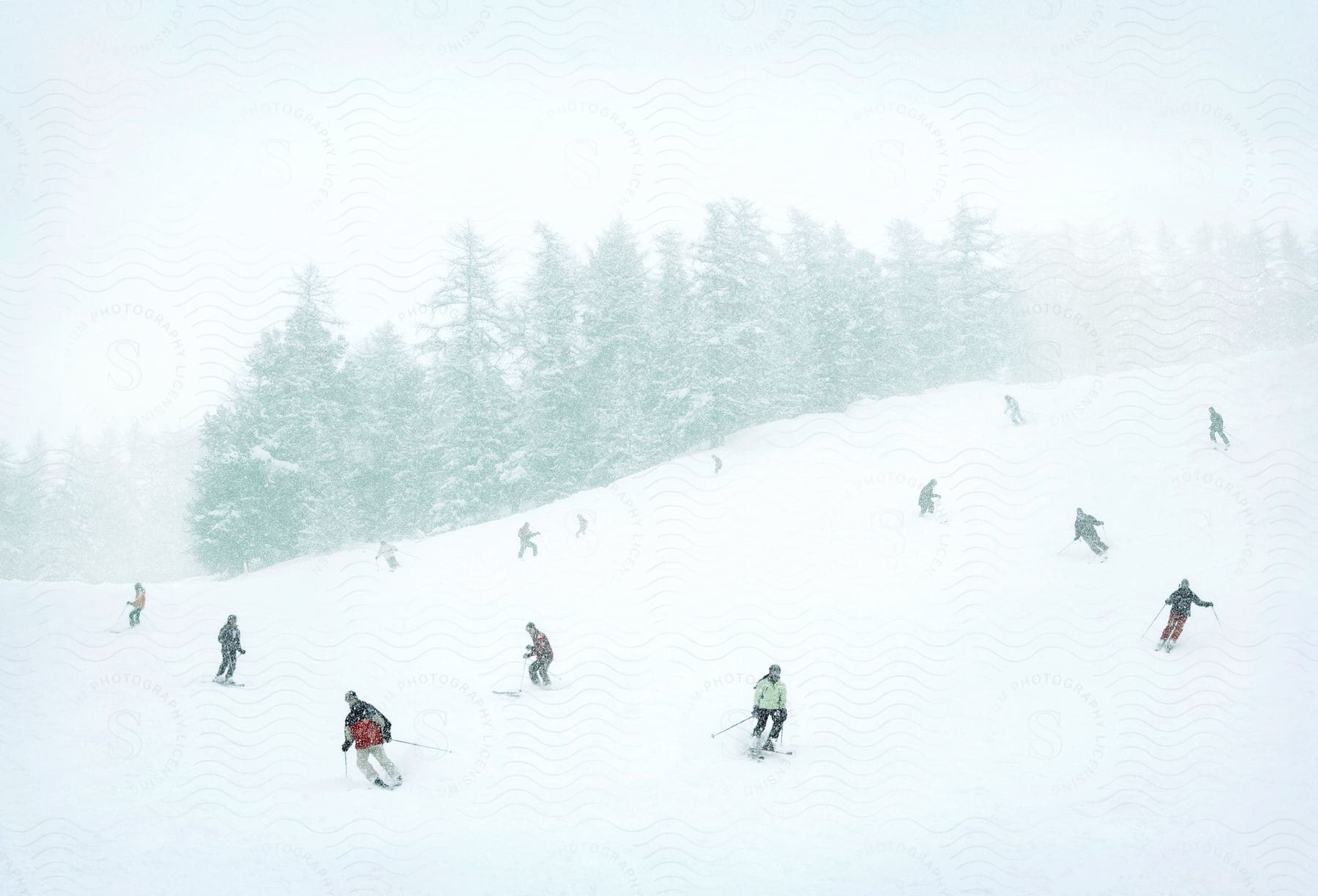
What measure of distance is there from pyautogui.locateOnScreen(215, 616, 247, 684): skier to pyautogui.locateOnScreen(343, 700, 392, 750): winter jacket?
19.5 ft

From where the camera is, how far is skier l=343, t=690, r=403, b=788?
1055 centimetres

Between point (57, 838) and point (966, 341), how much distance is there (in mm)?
49902

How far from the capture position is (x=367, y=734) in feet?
34.7

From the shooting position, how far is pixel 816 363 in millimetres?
39469

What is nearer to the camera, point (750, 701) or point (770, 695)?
point (770, 695)

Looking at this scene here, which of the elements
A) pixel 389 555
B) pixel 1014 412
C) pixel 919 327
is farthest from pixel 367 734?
pixel 919 327

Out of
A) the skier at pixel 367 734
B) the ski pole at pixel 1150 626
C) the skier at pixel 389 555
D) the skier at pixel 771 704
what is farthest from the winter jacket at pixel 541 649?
the ski pole at pixel 1150 626

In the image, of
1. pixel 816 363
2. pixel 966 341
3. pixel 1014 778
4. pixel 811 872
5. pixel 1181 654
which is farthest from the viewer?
pixel 966 341

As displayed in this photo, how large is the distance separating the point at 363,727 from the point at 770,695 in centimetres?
683

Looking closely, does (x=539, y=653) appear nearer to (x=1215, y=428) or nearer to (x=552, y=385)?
(x=552, y=385)

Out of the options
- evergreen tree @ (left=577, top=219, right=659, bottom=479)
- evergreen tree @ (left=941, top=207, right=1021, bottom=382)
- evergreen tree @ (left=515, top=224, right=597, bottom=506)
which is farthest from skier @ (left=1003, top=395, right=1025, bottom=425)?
evergreen tree @ (left=515, top=224, right=597, bottom=506)

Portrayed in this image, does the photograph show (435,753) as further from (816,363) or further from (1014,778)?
(816,363)

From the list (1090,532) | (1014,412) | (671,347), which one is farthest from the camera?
(671,347)

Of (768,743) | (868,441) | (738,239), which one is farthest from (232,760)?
(738,239)
